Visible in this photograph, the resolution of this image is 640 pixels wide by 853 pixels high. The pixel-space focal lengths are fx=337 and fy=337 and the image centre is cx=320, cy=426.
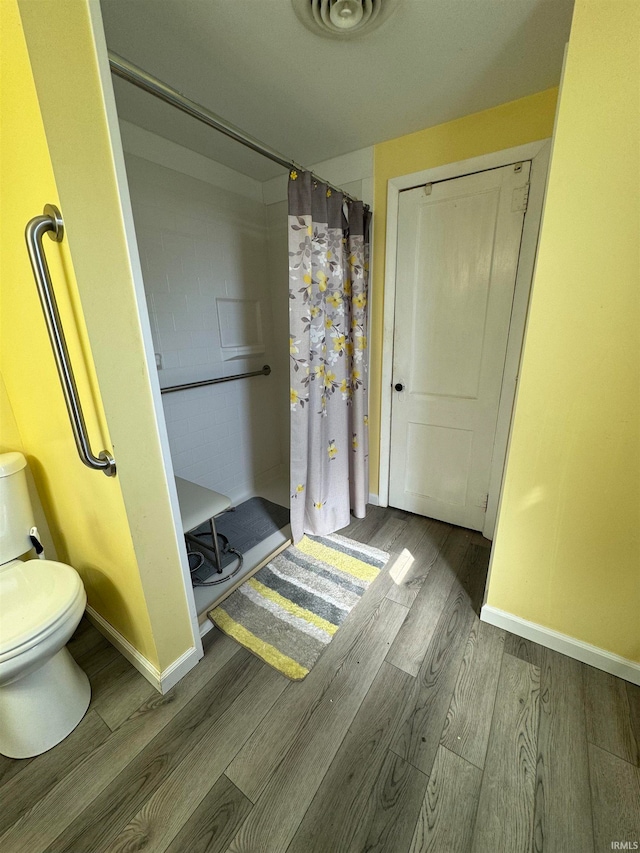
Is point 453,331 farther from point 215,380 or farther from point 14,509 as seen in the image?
point 14,509

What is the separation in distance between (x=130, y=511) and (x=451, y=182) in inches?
83.2

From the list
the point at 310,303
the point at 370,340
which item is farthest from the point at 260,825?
the point at 370,340

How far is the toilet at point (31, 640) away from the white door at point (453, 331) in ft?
6.11

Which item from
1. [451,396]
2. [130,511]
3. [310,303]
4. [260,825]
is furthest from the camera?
[451,396]

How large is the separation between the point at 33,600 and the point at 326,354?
1.56 metres

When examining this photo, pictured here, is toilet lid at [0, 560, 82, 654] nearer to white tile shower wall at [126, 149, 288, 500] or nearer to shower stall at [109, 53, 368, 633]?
shower stall at [109, 53, 368, 633]

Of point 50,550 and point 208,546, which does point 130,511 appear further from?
point 208,546

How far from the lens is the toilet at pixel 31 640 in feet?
3.17

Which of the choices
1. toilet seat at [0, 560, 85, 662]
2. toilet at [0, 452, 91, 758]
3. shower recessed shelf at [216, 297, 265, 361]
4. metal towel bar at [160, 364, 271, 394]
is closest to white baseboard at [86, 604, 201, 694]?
toilet at [0, 452, 91, 758]

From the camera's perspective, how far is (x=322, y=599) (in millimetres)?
1654

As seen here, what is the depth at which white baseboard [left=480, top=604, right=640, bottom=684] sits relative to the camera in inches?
49.5

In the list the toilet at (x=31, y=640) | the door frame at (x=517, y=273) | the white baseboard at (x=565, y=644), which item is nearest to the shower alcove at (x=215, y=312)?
the toilet at (x=31, y=640)

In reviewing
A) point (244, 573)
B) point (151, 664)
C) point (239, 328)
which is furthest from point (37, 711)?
point (239, 328)

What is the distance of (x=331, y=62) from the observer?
4.26 ft
